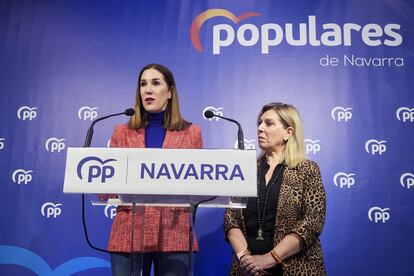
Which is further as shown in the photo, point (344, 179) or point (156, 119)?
point (344, 179)

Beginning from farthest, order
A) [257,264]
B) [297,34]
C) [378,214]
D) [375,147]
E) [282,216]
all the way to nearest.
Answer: [297,34], [375,147], [378,214], [282,216], [257,264]

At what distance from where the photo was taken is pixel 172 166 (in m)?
1.71

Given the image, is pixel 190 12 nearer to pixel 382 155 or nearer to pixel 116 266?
pixel 382 155

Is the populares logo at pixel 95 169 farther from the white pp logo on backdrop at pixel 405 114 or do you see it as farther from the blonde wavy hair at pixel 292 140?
the white pp logo on backdrop at pixel 405 114

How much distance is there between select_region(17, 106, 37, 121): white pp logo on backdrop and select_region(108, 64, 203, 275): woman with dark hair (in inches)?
48.6

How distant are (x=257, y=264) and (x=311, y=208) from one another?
1.34ft

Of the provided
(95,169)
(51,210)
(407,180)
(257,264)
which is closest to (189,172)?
(95,169)

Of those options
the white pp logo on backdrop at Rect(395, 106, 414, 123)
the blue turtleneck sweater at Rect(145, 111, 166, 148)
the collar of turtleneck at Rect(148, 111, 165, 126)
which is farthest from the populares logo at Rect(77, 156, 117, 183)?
the white pp logo on backdrop at Rect(395, 106, 414, 123)

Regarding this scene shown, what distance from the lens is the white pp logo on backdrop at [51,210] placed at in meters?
3.38

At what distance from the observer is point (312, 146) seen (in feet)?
11.3

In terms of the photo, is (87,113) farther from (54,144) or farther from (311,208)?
(311,208)

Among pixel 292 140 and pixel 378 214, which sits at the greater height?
pixel 292 140

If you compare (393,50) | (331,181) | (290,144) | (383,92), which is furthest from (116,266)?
(393,50)

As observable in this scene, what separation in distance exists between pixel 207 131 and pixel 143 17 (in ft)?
3.56
